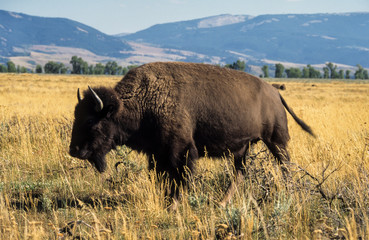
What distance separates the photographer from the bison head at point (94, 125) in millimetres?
5129

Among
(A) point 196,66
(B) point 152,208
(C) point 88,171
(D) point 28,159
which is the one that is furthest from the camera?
(D) point 28,159

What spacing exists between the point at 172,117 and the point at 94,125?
3.34 ft

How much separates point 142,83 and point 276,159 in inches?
84.9

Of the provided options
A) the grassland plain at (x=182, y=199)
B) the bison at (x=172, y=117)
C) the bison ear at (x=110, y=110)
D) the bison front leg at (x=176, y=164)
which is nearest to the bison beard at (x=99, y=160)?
the bison at (x=172, y=117)

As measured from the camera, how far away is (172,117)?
5004 millimetres

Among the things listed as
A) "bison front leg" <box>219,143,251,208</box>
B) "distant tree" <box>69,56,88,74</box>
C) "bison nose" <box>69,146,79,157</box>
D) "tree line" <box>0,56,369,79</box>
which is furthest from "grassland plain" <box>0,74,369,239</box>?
"distant tree" <box>69,56,88,74</box>

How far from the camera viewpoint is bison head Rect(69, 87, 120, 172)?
202 inches

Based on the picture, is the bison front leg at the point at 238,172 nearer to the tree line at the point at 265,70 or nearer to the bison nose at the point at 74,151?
the bison nose at the point at 74,151

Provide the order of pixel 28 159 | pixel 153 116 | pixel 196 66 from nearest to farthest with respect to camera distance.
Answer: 1. pixel 153 116
2. pixel 196 66
3. pixel 28 159

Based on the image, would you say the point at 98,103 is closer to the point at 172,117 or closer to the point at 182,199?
the point at 172,117

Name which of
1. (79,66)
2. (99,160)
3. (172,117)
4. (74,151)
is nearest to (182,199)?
(172,117)

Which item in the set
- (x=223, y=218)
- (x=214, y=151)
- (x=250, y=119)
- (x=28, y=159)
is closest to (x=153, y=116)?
(x=214, y=151)

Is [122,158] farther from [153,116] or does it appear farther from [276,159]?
[276,159]

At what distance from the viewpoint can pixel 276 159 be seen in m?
5.71
